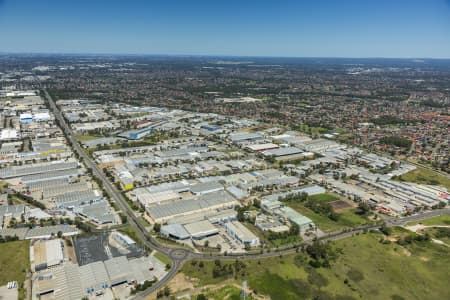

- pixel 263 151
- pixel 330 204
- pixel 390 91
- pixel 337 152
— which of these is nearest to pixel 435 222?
pixel 330 204

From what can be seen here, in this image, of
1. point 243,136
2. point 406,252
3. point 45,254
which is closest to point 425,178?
point 406,252

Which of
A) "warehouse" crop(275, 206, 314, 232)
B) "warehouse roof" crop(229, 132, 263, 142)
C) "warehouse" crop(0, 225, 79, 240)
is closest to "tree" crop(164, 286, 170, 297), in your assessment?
"warehouse" crop(0, 225, 79, 240)

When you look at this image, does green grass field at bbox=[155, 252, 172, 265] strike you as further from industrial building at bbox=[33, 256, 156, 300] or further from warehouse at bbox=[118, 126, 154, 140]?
warehouse at bbox=[118, 126, 154, 140]

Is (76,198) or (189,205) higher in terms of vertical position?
(76,198)

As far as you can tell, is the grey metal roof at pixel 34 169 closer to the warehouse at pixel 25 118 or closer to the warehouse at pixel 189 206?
the warehouse at pixel 189 206

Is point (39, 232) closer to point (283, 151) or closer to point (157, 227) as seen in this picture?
point (157, 227)

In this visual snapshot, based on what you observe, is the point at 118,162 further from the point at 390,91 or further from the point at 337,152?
the point at 390,91
